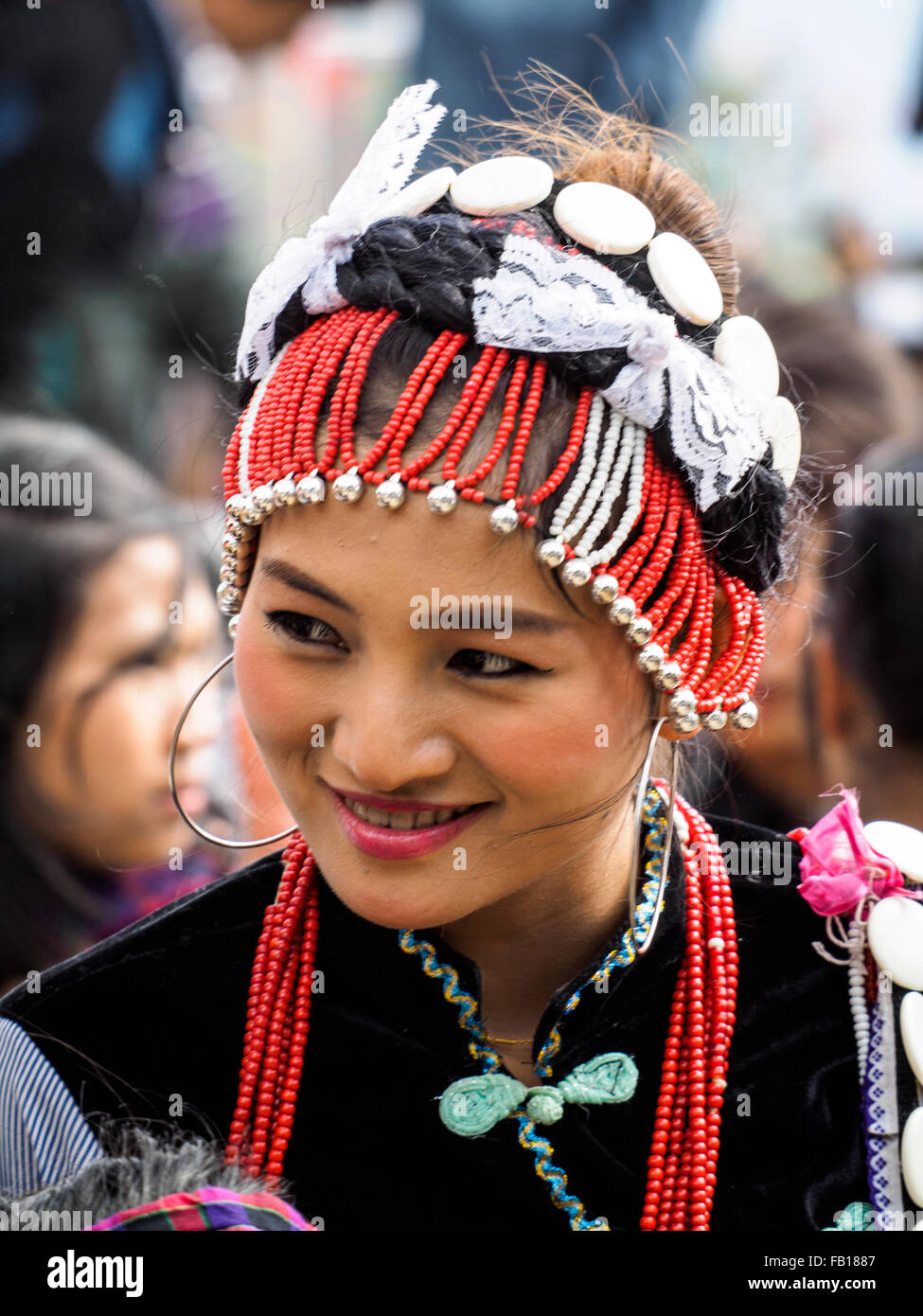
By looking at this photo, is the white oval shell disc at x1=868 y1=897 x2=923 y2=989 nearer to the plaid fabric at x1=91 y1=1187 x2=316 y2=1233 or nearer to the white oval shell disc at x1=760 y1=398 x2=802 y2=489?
the white oval shell disc at x1=760 y1=398 x2=802 y2=489

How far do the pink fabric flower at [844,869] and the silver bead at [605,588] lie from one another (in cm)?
56

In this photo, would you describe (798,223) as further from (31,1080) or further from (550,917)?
(31,1080)

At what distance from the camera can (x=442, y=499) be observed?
1.44 metres

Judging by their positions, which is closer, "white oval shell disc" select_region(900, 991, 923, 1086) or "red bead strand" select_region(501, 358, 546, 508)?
"red bead strand" select_region(501, 358, 546, 508)

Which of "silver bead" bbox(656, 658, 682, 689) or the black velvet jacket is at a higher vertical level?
"silver bead" bbox(656, 658, 682, 689)

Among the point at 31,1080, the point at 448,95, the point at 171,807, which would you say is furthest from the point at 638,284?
the point at 448,95

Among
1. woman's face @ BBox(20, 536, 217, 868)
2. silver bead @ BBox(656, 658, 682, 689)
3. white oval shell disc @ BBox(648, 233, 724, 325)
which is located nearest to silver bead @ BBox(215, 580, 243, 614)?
silver bead @ BBox(656, 658, 682, 689)

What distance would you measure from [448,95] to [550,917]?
2.85 metres

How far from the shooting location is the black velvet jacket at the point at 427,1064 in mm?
1648

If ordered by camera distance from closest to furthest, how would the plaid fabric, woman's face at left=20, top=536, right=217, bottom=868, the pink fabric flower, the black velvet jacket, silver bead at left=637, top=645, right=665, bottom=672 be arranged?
the plaid fabric < silver bead at left=637, top=645, right=665, bottom=672 < the black velvet jacket < the pink fabric flower < woman's face at left=20, top=536, right=217, bottom=868

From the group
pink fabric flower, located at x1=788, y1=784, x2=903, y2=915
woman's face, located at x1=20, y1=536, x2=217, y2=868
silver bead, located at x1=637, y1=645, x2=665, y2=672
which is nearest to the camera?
silver bead, located at x1=637, y1=645, x2=665, y2=672

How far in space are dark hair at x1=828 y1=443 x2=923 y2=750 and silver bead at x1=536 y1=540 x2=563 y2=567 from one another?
5.33ft

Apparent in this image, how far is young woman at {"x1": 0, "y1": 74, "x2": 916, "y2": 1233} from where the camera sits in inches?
58.4

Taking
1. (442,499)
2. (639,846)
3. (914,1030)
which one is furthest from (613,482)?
Result: (914,1030)
